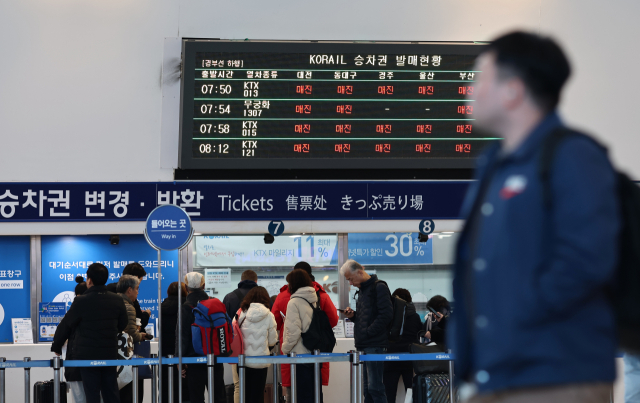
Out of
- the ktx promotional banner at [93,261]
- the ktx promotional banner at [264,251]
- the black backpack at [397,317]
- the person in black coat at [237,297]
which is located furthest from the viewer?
the ktx promotional banner at [264,251]

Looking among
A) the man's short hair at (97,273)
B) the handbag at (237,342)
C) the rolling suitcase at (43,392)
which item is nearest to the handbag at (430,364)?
the handbag at (237,342)

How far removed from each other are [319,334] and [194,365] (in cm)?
139

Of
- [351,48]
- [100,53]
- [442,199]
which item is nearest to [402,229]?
[442,199]

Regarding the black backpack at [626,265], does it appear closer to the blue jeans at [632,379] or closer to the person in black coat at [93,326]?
the blue jeans at [632,379]

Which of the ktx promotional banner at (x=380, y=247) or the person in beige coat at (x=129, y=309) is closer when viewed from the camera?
the person in beige coat at (x=129, y=309)

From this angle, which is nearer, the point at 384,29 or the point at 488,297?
the point at 488,297

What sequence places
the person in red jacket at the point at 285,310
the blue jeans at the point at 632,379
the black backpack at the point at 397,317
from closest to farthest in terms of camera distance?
the blue jeans at the point at 632,379 → the black backpack at the point at 397,317 → the person in red jacket at the point at 285,310

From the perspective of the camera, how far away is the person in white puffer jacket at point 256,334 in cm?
693

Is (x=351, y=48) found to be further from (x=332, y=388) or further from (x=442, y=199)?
(x=332, y=388)

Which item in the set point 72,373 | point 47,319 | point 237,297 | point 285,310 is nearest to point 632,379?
point 285,310

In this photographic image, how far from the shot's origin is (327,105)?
8.27 m

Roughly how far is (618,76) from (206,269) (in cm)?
654

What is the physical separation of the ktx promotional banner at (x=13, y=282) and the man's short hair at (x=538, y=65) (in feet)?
27.9

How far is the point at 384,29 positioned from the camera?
9008mm
